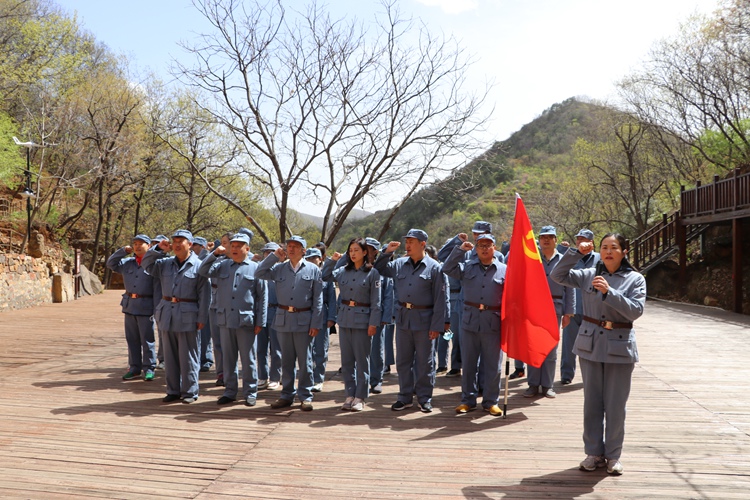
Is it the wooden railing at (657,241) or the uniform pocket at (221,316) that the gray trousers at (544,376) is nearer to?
the uniform pocket at (221,316)

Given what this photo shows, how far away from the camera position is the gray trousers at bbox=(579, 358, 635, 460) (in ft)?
14.7

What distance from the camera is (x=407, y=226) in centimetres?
5884

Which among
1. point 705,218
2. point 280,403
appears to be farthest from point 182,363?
point 705,218

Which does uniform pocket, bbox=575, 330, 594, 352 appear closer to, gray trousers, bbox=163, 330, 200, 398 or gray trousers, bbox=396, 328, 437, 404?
gray trousers, bbox=396, 328, 437, 404

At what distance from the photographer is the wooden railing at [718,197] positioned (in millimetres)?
16594

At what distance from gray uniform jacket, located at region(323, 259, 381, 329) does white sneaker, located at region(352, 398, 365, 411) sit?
0.78 metres

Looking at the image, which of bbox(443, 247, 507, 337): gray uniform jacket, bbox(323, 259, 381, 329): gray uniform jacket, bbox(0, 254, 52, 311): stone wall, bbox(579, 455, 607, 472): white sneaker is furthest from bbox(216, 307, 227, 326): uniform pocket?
bbox(0, 254, 52, 311): stone wall

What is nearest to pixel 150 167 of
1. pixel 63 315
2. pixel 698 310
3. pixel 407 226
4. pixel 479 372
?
pixel 63 315

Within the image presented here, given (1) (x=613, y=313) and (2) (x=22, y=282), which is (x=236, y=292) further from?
(2) (x=22, y=282)

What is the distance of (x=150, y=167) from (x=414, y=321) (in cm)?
2540

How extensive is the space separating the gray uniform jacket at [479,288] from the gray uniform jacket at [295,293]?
1.39m

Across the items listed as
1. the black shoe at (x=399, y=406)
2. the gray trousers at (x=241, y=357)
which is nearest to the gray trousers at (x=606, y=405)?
the black shoe at (x=399, y=406)

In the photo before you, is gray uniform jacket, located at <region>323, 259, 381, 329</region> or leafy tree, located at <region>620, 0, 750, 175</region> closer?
gray uniform jacket, located at <region>323, 259, 381, 329</region>

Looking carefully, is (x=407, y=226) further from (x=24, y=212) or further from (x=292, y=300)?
(x=292, y=300)
